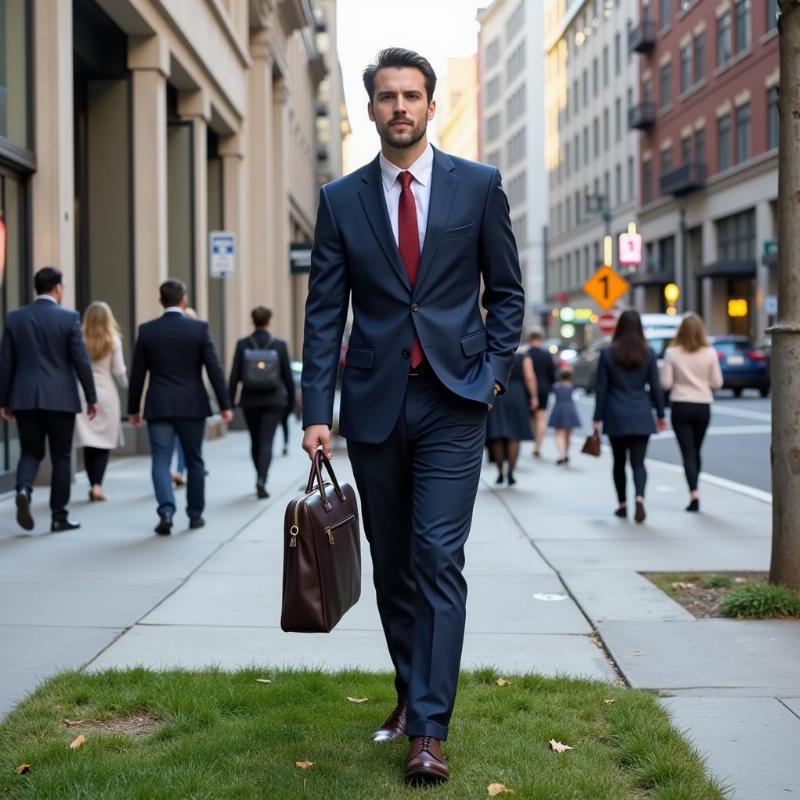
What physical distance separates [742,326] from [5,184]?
41.3m

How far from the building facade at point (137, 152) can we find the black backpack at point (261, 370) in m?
1.99

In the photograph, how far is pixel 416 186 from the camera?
4309 millimetres

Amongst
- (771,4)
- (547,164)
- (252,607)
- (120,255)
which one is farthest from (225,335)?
(547,164)

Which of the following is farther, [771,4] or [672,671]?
[771,4]

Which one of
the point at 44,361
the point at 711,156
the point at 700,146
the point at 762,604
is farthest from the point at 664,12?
the point at 762,604

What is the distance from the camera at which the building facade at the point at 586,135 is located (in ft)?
220

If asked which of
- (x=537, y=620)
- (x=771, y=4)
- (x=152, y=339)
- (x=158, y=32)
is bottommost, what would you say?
(x=537, y=620)

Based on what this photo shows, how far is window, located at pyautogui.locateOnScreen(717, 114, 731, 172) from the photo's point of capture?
48.9m

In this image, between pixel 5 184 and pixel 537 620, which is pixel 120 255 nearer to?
pixel 5 184

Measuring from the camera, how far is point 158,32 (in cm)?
1828

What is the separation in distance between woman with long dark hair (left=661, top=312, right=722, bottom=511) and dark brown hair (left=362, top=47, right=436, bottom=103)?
7953mm

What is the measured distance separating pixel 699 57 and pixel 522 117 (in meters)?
50.9

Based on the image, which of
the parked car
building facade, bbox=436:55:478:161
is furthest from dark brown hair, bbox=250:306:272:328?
building facade, bbox=436:55:478:161

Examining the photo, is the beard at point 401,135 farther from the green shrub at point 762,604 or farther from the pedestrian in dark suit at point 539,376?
the pedestrian in dark suit at point 539,376
